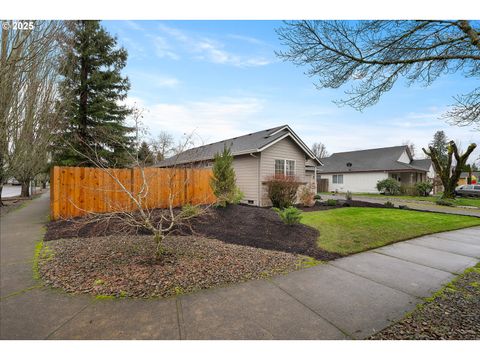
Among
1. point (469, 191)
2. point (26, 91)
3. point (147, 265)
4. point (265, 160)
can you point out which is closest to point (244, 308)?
point (147, 265)

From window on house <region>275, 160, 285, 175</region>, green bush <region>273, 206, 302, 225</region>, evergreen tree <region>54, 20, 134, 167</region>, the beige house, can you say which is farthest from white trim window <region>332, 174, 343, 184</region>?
evergreen tree <region>54, 20, 134, 167</region>

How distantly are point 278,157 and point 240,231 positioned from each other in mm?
7708

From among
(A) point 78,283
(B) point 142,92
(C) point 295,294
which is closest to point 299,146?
(B) point 142,92

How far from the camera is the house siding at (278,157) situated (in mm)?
12320

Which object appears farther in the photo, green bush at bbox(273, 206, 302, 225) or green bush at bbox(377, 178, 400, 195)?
green bush at bbox(377, 178, 400, 195)

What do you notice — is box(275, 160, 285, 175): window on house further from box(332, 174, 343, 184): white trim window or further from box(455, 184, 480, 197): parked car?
box(455, 184, 480, 197): parked car

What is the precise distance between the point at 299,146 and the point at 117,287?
12684 mm

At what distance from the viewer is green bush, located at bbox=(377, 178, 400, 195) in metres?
22.3

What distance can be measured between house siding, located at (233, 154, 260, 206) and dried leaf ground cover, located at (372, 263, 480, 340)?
9513 millimetres

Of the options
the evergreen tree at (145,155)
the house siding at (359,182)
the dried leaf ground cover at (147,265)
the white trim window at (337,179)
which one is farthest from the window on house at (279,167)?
the white trim window at (337,179)

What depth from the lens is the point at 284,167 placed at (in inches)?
525
